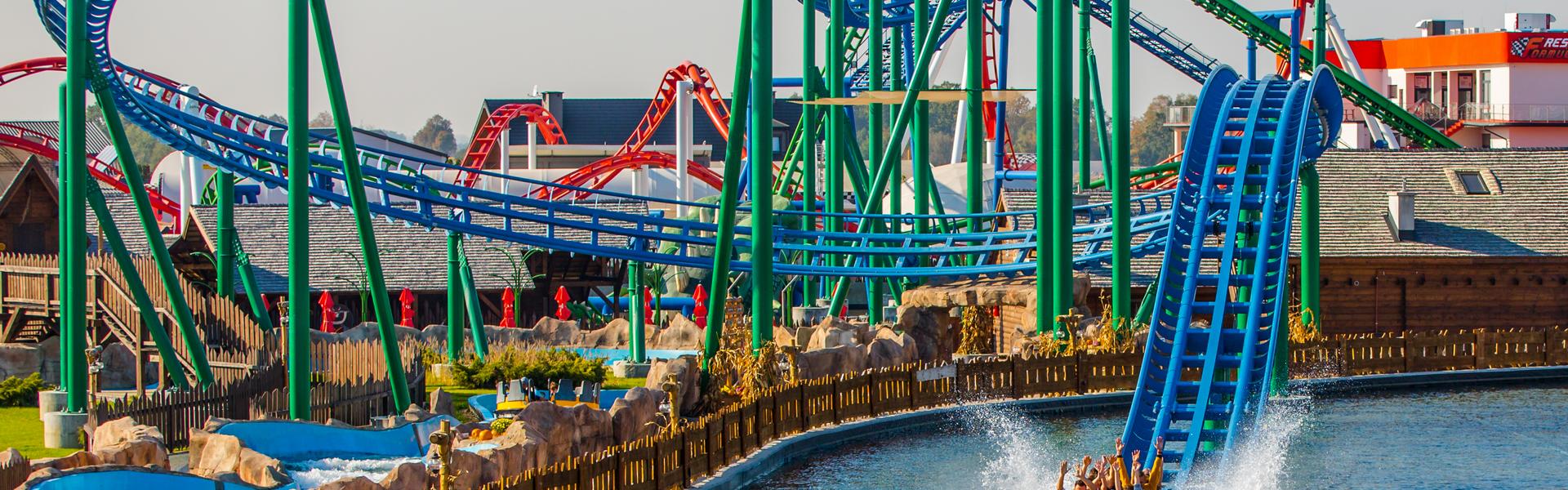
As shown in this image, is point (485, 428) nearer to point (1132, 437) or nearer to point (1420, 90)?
point (1132, 437)

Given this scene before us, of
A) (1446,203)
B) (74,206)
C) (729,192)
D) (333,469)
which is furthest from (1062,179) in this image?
(74,206)

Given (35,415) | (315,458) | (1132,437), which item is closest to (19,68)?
(35,415)

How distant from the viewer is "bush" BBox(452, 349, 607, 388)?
89.4 ft

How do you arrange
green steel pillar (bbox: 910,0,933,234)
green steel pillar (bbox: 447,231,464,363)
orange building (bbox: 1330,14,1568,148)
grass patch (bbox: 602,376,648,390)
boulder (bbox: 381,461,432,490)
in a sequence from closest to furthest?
boulder (bbox: 381,461,432,490) → grass patch (bbox: 602,376,648,390) → green steel pillar (bbox: 447,231,464,363) → green steel pillar (bbox: 910,0,933,234) → orange building (bbox: 1330,14,1568,148)

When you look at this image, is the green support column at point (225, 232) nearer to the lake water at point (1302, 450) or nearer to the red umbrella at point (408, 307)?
the lake water at point (1302, 450)

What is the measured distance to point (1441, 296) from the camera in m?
35.5

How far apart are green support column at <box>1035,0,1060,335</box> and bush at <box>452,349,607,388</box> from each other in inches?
235

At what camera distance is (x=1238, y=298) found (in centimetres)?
2350

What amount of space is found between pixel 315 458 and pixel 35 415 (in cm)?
591

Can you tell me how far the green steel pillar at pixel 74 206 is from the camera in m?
21.2

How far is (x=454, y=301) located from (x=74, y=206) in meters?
9.15

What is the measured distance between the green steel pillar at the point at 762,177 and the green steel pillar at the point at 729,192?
0.58 feet

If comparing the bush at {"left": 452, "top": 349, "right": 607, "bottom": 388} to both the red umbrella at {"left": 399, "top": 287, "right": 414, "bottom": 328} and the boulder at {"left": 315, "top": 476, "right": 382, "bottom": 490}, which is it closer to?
Result: the red umbrella at {"left": 399, "top": 287, "right": 414, "bottom": 328}

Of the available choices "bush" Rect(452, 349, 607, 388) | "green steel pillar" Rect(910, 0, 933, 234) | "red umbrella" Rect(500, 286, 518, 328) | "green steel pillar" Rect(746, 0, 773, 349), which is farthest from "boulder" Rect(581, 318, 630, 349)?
"green steel pillar" Rect(746, 0, 773, 349)
